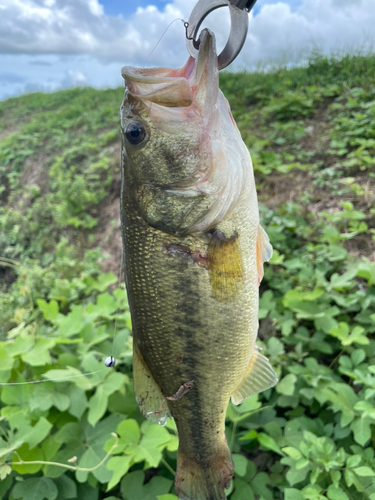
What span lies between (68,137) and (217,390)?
8.13 metres

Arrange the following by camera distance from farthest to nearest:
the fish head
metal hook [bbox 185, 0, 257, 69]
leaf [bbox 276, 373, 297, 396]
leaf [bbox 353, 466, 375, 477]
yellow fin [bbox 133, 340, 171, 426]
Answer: leaf [bbox 276, 373, 297, 396] < leaf [bbox 353, 466, 375, 477] < yellow fin [bbox 133, 340, 171, 426] < the fish head < metal hook [bbox 185, 0, 257, 69]

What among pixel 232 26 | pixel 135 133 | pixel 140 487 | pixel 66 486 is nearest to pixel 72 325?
pixel 66 486

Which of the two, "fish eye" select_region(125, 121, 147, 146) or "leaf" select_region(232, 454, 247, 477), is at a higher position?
"fish eye" select_region(125, 121, 147, 146)

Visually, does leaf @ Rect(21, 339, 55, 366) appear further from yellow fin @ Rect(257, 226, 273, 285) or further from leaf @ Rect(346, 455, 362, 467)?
leaf @ Rect(346, 455, 362, 467)

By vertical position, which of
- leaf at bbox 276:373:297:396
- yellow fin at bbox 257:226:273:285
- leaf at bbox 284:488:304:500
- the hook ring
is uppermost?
the hook ring

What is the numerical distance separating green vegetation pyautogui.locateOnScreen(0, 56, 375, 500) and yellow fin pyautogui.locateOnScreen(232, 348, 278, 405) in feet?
1.68

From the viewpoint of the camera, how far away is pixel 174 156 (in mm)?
1095

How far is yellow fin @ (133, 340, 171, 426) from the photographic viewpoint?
3.90 ft

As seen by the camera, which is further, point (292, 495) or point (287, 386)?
point (287, 386)

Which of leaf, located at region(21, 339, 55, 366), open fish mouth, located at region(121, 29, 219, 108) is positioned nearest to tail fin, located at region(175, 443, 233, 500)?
leaf, located at region(21, 339, 55, 366)

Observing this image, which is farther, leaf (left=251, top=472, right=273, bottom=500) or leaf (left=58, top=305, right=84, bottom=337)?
leaf (left=58, top=305, right=84, bottom=337)

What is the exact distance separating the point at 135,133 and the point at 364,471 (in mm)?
1677

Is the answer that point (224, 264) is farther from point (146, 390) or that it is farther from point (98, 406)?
point (98, 406)

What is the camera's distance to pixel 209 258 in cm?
110
